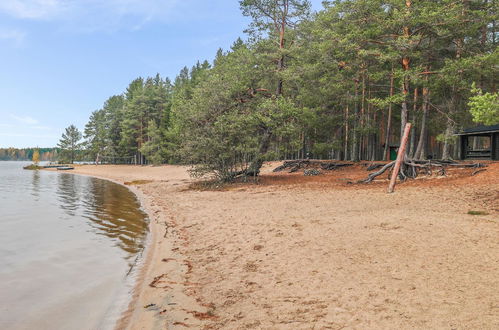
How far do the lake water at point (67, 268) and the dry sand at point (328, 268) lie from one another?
0.60 metres

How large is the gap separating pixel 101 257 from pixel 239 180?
15.3m

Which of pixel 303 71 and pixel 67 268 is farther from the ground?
pixel 303 71

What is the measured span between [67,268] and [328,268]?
6.25 m

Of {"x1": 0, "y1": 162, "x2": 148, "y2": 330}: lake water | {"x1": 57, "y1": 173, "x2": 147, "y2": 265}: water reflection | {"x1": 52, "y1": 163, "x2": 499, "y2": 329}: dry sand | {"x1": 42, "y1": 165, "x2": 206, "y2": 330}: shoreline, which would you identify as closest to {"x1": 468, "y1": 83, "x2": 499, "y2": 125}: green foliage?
{"x1": 52, "y1": 163, "x2": 499, "y2": 329}: dry sand

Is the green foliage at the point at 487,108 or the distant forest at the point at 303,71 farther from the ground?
the distant forest at the point at 303,71

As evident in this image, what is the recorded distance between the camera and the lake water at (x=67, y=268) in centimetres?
516

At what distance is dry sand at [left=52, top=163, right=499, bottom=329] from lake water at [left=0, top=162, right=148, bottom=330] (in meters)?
0.60

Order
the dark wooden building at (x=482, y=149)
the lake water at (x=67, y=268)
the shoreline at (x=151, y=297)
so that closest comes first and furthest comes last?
1. the shoreline at (x=151, y=297)
2. the lake water at (x=67, y=268)
3. the dark wooden building at (x=482, y=149)

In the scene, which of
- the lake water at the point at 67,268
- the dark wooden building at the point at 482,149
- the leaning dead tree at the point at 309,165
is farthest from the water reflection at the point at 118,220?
the dark wooden building at the point at 482,149

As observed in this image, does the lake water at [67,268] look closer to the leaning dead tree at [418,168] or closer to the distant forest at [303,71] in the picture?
the distant forest at [303,71]

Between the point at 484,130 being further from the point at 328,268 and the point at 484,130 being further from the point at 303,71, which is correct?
the point at 328,268

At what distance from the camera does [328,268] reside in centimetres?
603

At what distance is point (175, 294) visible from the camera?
559cm

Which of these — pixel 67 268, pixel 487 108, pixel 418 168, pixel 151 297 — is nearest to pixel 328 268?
pixel 151 297
